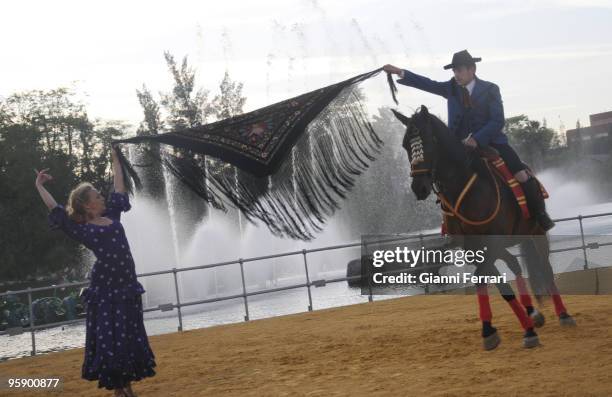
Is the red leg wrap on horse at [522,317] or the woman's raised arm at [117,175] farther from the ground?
the woman's raised arm at [117,175]

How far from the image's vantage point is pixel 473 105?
8.30 meters

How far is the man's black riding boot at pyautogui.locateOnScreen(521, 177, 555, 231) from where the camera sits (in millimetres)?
8250

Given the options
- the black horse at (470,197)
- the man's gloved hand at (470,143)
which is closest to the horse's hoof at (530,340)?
the black horse at (470,197)

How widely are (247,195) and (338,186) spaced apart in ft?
3.24

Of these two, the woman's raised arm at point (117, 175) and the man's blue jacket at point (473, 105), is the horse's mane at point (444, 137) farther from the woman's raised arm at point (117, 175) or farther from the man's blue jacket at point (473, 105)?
the woman's raised arm at point (117, 175)

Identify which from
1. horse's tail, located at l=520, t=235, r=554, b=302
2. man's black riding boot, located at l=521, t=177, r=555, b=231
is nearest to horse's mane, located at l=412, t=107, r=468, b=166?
man's black riding boot, located at l=521, t=177, r=555, b=231

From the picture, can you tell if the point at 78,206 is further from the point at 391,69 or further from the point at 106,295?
the point at 391,69

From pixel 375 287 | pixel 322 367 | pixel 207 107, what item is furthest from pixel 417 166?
pixel 207 107

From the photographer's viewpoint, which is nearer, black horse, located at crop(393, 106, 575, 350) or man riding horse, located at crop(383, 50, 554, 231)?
black horse, located at crop(393, 106, 575, 350)

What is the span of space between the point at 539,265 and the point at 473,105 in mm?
1996

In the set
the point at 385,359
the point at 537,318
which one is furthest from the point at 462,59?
the point at 385,359

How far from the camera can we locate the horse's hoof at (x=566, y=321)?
8695 millimetres

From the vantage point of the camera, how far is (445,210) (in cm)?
813

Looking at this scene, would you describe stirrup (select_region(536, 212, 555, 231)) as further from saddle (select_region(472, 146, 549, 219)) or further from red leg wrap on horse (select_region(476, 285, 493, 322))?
red leg wrap on horse (select_region(476, 285, 493, 322))
